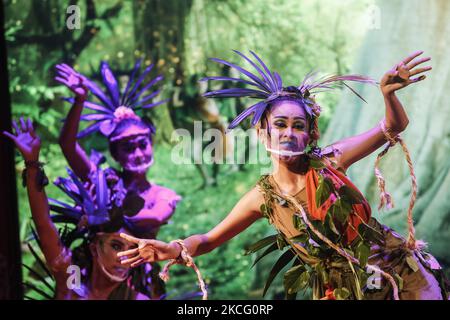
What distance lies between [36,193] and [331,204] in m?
1.44

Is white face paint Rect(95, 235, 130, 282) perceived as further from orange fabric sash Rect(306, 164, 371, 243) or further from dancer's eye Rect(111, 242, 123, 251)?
orange fabric sash Rect(306, 164, 371, 243)

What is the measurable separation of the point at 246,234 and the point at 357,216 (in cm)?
142

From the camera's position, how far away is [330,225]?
2299 mm

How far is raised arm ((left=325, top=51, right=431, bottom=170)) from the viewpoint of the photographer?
7.49ft

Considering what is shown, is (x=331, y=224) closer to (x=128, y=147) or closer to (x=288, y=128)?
(x=288, y=128)

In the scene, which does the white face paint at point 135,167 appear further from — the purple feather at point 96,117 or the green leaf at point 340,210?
the green leaf at point 340,210

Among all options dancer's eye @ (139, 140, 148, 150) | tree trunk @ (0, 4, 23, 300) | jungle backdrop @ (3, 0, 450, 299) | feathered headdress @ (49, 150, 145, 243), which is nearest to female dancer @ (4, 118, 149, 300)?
feathered headdress @ (49, 150, 145, 243)

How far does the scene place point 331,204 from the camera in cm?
232

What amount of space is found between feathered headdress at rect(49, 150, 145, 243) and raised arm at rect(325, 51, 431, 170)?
1251mm

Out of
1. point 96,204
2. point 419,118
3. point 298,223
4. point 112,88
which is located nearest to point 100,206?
point 96,204

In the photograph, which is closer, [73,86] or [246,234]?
[73,86]

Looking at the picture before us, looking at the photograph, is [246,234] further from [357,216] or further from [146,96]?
[357,216]
